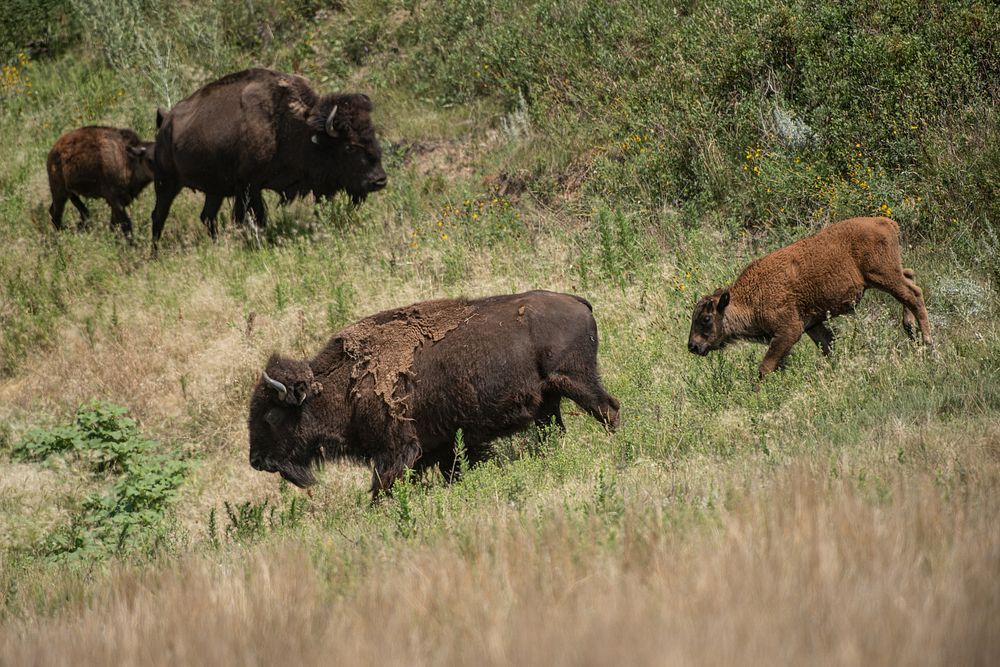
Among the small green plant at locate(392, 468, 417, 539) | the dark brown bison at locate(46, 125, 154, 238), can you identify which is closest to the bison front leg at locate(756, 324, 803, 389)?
the small green plant at locate(392, 468, 417, 539)

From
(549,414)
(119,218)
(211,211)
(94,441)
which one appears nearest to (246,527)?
(549,414)

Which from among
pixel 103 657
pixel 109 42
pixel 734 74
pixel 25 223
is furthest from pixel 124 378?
pixel 109 42

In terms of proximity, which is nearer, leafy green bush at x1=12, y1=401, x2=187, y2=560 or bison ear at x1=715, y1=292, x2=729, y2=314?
leafy green bush at x1=12, y1=401, x2=187, y2=560

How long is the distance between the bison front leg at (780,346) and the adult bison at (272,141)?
7466mm

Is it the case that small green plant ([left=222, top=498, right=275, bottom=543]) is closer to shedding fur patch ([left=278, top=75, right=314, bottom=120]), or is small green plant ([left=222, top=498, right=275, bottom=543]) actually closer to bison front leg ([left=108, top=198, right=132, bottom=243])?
shedding fur patch ([left=278, top=75, right=314, bottom=120])

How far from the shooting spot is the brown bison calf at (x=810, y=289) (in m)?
9.68

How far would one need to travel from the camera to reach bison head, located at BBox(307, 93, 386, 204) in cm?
1562

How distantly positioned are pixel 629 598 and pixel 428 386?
4.27 metres

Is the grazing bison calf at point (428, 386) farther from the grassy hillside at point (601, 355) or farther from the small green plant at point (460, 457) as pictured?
the grassy hillside at point (601, 355)

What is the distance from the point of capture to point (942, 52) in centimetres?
1362

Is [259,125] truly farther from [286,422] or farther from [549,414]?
[549,414]

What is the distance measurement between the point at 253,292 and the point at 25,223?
6.38 meters

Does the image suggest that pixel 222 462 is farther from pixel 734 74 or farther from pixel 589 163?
pixel 734 74

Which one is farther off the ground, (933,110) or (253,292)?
(933,110)
